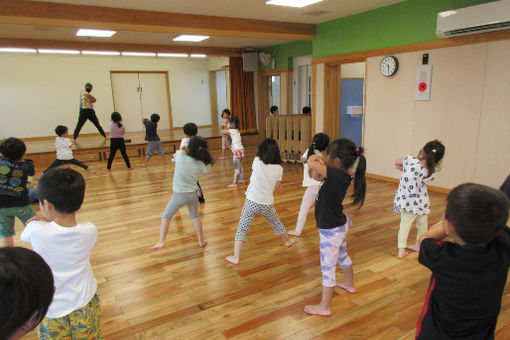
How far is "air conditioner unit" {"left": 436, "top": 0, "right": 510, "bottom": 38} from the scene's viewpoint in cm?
392

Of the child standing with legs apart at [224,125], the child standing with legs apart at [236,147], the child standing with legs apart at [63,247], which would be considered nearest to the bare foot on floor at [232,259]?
the child standing with legs apart at [63,247]

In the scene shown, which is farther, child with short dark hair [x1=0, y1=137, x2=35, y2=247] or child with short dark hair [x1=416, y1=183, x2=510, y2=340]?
child with short dark hair [x1=0, y1=137, x2=35, y2=247]

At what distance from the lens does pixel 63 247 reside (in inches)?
55.6

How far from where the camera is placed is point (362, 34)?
5.96 meters

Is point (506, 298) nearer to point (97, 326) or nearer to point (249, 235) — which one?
point (249, 235)

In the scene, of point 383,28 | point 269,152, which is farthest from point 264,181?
point 383,28

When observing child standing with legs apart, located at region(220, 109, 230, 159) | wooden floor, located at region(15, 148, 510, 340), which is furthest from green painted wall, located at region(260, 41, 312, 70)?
wooden floor, located at region(15, 148, 510, 340)

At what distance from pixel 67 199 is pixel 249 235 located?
93.9 inches

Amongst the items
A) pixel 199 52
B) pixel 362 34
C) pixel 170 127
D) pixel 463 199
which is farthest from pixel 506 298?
pixel 170 127

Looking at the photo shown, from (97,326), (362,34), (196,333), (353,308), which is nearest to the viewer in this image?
(97,326)

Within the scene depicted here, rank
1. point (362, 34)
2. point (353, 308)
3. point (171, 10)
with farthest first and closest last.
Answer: point (362, 34) < point (171, 10) < point (353, 308)

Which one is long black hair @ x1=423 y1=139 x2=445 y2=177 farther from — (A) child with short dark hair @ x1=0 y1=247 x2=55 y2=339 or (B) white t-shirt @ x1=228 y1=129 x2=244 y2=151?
(B) white t-shirt @ x1=228 y1=129 x2=244 y2=151

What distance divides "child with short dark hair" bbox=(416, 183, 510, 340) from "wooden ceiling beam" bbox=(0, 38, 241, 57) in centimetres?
917

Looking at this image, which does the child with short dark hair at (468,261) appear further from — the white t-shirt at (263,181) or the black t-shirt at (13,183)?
the black t-shirt at (13,183)
